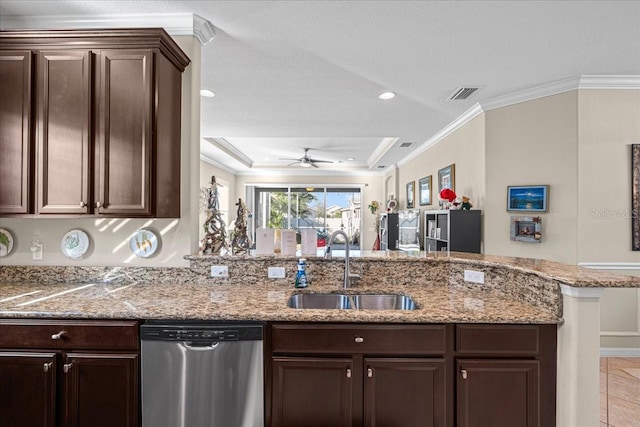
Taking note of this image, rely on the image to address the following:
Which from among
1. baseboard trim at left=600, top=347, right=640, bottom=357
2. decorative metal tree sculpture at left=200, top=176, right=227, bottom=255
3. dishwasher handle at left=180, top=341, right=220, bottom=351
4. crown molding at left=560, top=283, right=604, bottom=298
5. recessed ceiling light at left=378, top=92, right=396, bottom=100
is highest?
recessed ceiling light at left=378, top=92, right=396, bottom=100

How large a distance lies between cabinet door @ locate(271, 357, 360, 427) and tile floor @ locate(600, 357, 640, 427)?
1.90 m

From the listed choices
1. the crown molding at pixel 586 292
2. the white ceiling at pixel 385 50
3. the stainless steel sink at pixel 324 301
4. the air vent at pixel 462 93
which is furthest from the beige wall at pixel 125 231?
the air vent at pixel 462 93

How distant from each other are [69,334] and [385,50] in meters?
2.70

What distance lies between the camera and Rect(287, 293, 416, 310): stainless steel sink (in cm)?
213

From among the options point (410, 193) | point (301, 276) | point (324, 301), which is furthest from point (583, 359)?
point (410, 193)

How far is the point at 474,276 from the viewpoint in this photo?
2158 mm

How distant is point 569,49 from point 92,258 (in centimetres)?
381

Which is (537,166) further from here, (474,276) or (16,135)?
(16,135)

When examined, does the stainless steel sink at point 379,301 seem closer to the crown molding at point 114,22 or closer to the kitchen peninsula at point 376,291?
the kitchen peninsula at point 376,291

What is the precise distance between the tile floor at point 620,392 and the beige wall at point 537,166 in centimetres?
96

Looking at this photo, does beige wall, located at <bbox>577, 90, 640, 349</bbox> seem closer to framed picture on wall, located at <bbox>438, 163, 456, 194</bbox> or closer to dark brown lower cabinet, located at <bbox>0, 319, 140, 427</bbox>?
framed picture on wall, located at <bbox>438, 163, 456, 194</bbox>

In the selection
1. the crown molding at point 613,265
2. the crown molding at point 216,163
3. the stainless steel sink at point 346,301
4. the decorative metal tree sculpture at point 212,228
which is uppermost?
the crown molding at point 216,163

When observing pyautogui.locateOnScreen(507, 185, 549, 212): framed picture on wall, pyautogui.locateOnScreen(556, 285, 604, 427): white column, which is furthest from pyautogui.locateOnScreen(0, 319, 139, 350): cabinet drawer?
pyautogui.locateOnScreen(507, 185, 549, 212): framed picture on wall

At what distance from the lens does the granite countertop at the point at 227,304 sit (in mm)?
1630
